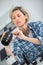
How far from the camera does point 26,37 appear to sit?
161cm

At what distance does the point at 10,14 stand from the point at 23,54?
33cm

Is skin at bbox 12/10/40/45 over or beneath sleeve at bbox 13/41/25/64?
A: over

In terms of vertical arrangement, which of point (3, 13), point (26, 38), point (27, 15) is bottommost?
point (26, 38)

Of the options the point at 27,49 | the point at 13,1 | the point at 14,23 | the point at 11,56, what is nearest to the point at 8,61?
the point at 11,56

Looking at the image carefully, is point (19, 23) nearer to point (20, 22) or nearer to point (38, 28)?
point (20, 22)

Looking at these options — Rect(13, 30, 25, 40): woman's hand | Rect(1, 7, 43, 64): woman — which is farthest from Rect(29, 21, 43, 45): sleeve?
Rect(13, 30, 25, 40): woman's hand

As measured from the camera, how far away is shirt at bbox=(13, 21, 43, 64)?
5.21ft

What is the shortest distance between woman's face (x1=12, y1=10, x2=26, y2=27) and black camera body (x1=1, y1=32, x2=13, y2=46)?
102 millimetres

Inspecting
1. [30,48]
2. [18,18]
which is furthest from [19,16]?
[30,48]

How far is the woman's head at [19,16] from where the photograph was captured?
1.62 metres

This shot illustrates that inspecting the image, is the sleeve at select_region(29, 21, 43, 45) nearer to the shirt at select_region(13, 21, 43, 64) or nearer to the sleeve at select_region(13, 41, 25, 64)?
the shirt at select_region(13, 21, 43, 64)

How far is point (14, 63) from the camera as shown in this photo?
63.3 inches

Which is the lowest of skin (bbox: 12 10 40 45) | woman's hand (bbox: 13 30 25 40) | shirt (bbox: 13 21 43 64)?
shirt (bbox: 13 21 43 64)

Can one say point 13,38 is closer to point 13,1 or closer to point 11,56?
point 11,56
